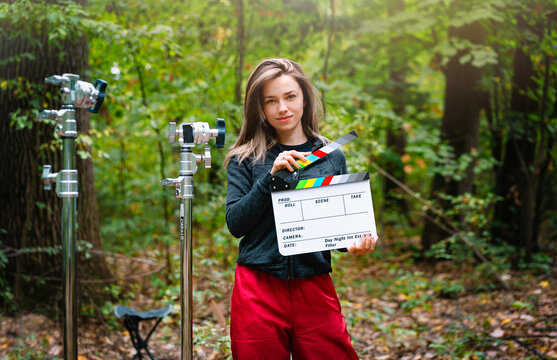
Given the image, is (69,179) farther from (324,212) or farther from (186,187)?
Answer: (324,212)

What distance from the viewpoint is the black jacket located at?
1.93m

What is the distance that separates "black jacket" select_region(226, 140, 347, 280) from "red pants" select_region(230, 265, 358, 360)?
0.06 meters

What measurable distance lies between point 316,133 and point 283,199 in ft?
1.54

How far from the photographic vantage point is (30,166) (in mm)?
4477

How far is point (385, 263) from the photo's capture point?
27.0 feet

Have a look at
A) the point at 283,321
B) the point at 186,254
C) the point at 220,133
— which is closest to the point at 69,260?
the point at 186,254

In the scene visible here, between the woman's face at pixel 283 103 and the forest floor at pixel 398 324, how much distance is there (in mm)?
1784

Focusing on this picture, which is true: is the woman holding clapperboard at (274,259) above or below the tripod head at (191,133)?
below

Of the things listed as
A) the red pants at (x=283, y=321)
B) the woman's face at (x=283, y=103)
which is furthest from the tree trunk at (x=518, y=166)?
the red pants at (x=283, y=321)

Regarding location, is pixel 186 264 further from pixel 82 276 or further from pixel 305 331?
pixel 82 276

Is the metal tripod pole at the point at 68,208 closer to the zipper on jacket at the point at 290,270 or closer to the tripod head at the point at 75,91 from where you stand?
the tripod head at the point at 75,91

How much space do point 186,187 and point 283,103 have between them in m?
0.56

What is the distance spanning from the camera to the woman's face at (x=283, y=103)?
208cm

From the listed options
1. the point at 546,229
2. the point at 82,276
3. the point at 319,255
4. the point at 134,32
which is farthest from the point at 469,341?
the point at 546,229
